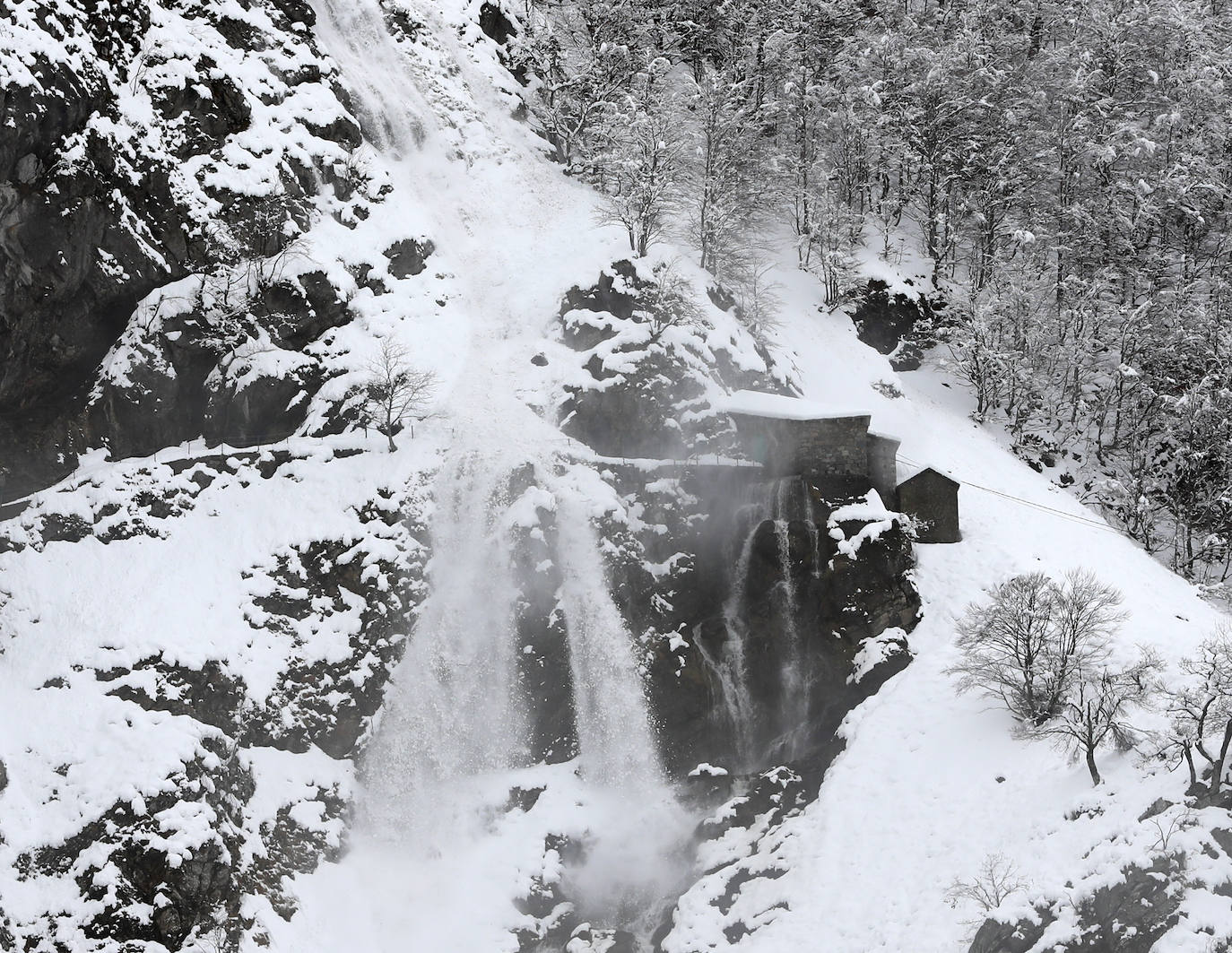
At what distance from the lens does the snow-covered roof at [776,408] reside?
99.2 ft

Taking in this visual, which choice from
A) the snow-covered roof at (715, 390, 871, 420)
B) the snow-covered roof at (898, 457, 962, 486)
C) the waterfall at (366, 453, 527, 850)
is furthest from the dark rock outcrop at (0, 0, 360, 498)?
the snow-covered roof at (898, 457, 962, 486)

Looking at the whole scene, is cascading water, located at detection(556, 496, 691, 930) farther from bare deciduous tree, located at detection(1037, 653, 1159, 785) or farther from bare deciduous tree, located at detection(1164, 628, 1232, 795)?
bare deciduous tree, located at detection(1164, 628, 1232, 795)

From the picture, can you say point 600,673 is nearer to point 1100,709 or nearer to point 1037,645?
point 1037,645

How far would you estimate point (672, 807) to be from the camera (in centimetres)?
2683

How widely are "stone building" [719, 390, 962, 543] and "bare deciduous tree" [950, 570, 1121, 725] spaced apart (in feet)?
19.3

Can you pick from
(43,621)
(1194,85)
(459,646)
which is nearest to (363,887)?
(459,646)

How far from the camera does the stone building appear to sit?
30297 mm

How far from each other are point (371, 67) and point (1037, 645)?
33.8m

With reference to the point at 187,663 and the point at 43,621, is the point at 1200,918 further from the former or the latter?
the point at 43,621

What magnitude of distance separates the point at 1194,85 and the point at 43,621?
46.0m

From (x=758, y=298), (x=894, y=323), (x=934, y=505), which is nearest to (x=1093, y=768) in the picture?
(x=934, y=505)

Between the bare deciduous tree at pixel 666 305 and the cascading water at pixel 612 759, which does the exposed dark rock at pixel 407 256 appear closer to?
the bare deciduous tree at pixel 666 305

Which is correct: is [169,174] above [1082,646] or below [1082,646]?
above

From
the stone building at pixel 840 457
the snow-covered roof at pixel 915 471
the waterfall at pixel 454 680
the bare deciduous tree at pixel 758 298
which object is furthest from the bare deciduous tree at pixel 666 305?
the snow-covered roof at pixel 915 471
